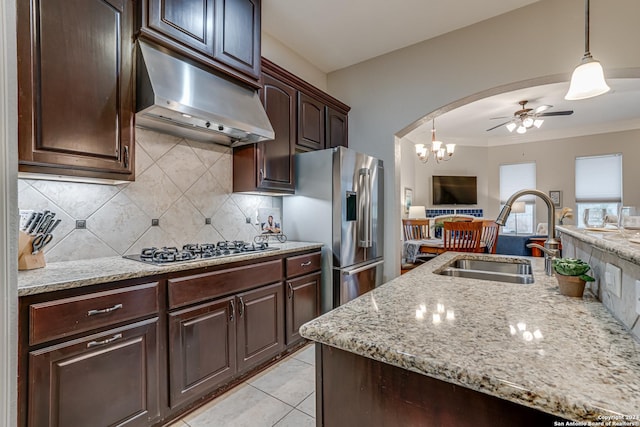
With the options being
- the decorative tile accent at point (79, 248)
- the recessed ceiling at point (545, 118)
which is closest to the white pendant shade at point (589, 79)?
the decorative tile accent at point (79, 248)

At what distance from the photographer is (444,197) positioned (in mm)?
7129

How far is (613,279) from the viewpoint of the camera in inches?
33.6

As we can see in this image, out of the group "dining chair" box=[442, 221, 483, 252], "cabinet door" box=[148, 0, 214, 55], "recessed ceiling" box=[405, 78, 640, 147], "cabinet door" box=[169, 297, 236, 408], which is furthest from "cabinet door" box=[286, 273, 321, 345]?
"recessed ceiling" box=[405, 78, 640, 147]

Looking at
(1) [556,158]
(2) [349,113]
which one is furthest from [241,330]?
(1) [556,158]

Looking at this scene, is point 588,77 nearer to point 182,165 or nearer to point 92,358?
point 182,165

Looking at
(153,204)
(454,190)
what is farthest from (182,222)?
(454,190)

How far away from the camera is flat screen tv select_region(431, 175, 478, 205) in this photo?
713cm

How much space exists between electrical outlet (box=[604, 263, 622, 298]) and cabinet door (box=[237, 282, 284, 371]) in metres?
1.78

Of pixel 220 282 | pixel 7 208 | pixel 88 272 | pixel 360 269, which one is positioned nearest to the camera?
pixel 7 208

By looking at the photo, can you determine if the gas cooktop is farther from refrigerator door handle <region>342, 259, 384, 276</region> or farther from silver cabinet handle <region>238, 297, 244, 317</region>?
refrigerator door handle <region>342, 259, 384, 276</region>

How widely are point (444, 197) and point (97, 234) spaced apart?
6.91 m

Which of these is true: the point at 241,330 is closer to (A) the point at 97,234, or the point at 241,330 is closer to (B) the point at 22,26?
(A) the point at 97,234

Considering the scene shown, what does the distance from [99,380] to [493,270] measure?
2.13m

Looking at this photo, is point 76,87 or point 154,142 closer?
point 76,87
